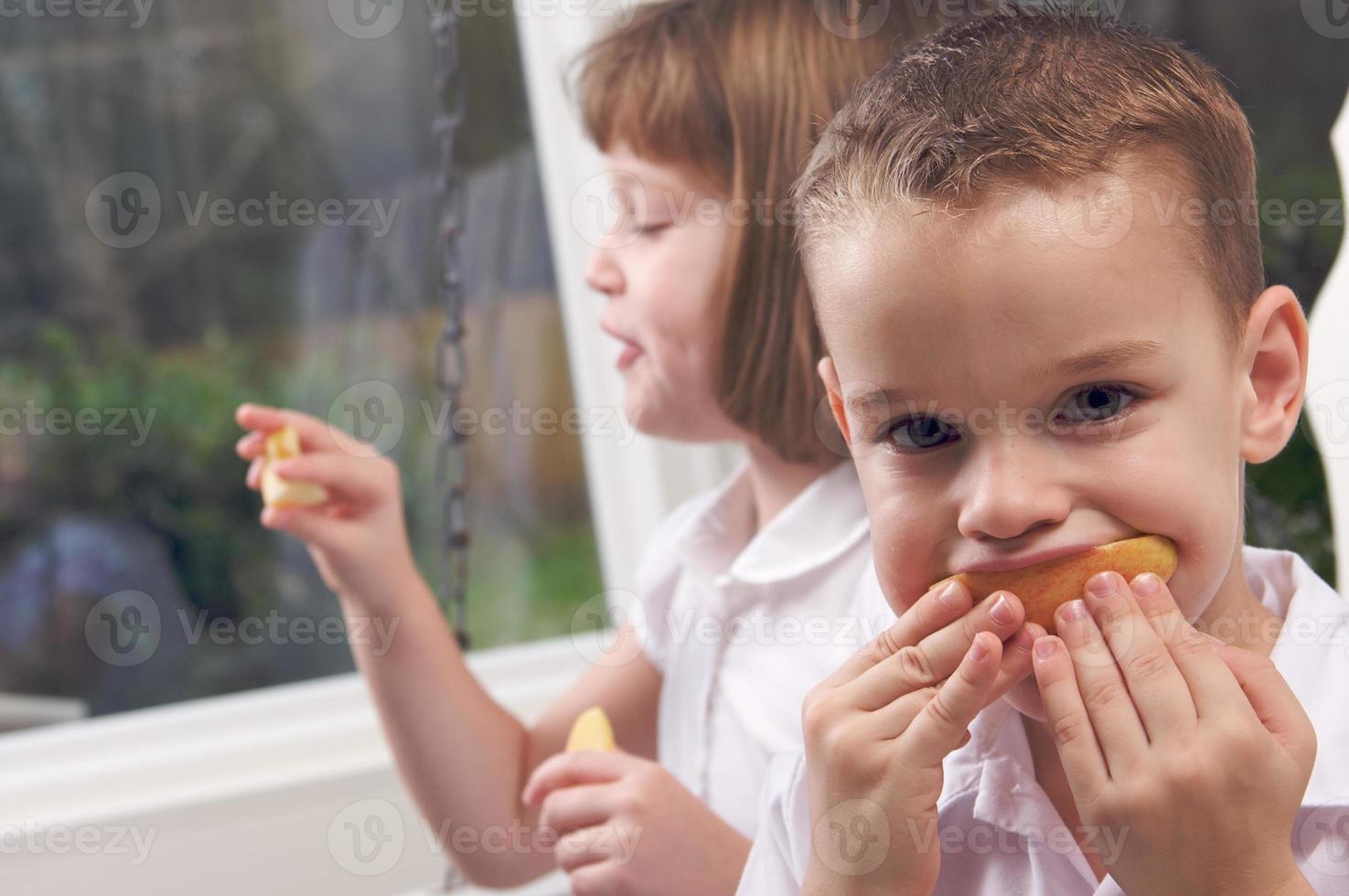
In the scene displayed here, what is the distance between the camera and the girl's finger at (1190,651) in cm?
62

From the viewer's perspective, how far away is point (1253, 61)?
1.32 m

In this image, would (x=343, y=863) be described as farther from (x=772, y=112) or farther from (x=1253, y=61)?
(x=1253, y=61)

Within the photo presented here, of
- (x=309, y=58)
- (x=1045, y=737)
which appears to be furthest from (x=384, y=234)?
(x=1045, y=737)

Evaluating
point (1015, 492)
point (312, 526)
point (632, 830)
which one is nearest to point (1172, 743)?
point (1015, 492)

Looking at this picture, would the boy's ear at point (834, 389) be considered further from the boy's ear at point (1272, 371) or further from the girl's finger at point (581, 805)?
the girl's finger at point (581, 805)

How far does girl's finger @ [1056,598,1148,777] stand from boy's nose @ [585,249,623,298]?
580 mm

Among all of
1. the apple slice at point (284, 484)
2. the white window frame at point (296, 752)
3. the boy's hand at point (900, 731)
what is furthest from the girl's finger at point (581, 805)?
the white window frame at point (296, 752)

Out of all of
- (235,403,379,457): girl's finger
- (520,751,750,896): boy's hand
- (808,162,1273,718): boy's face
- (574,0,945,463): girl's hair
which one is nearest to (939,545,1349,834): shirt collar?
(808,162,1273,718): boy's face

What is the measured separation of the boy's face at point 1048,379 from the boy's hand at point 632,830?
0.35 meters

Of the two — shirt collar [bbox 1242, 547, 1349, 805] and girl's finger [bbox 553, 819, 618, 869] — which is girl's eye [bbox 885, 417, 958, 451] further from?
girl's finger [bbox 553, 819, 618, 869]

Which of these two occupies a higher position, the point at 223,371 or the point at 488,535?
the point at 223,371

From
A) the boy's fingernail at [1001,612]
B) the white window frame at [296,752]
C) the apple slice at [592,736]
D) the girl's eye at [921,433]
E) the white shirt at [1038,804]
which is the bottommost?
the white window frame at [296,752]

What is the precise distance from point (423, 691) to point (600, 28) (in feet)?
3.04

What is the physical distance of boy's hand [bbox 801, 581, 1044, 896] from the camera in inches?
25.6
